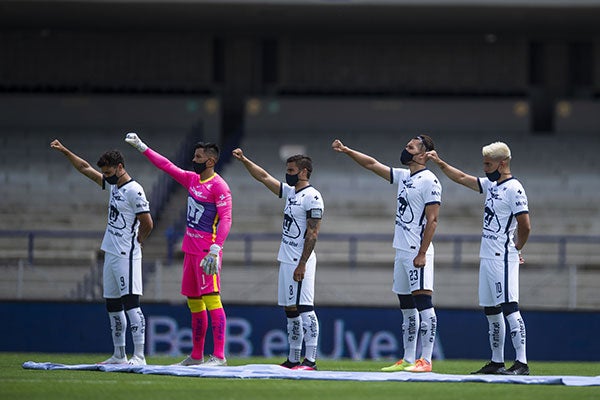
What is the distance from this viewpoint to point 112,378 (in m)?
12.7

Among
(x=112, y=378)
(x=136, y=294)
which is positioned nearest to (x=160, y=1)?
(x=136, y=294)

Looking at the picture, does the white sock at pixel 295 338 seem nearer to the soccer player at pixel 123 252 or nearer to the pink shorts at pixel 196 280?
the pink shorts at pixel 196 280

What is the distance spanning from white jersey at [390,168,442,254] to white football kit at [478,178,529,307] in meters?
0.64

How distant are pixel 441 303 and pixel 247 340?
12.1 ft

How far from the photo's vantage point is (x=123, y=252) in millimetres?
14164

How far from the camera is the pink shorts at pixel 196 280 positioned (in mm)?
14211

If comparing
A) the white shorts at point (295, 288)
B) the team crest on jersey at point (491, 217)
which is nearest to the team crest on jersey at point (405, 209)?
the team crest on jersey at point (491, 217)

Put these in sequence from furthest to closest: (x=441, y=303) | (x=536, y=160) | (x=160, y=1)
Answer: (x=536, y=160), (x=160, y=1), (x=441, y=303)

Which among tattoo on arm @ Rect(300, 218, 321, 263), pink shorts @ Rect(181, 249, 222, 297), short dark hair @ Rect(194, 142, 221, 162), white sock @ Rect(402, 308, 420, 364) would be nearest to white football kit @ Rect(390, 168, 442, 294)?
white sock @ Rect(402, 308, 420, 364)

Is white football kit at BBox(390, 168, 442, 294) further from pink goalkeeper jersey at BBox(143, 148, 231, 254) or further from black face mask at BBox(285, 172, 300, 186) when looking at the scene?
pink goalkeeper jersey at BBox(143, 148, 231, 254)

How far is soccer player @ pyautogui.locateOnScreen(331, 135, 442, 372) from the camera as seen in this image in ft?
45.2

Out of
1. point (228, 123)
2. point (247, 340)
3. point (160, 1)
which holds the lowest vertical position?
point (247, 340)

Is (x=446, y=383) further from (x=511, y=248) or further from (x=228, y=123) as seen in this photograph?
(x=228, y=123)

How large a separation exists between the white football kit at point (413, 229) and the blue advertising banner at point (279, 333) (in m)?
6.89
